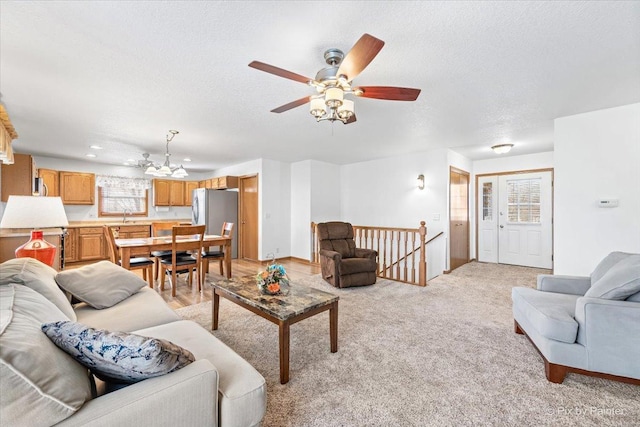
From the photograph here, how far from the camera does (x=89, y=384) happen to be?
987 mm

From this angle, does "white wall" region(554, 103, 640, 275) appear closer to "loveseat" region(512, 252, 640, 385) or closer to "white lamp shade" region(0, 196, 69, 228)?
"loveseat" region(512, 252, 640, 385)

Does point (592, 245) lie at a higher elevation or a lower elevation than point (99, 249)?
higher

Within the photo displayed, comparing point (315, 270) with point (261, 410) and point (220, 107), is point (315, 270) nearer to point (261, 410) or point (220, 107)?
point (220, 107)

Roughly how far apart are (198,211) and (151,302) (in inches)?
185

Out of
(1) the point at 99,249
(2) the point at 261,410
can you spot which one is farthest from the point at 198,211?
(2) the point at 261,410

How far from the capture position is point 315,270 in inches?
212

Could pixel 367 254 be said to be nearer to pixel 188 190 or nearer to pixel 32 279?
pixel 32 279

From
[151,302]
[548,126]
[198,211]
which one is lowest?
[151,302]

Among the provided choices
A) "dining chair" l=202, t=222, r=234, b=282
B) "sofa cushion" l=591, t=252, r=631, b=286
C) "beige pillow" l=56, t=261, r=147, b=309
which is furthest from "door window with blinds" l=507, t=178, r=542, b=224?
"beige pillow" l=56, t=261, r=147, b=309

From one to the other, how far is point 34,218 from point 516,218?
736cm

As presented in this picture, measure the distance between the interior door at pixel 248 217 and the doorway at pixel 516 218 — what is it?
16.4 feet

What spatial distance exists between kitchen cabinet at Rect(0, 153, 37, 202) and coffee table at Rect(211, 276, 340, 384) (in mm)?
4558

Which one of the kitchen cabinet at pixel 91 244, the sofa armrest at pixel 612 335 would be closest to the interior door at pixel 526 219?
the sofa armrest at pixel 612 335

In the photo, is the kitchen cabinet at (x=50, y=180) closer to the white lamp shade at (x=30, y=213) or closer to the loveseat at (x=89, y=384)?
the white lamp shade at (x=30, y=213)
